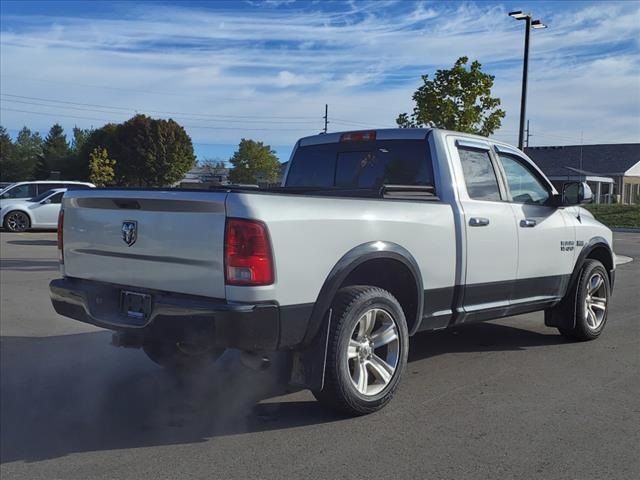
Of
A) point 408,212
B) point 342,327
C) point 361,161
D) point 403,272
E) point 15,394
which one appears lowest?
point 15,394

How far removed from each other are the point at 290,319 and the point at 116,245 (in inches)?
51.4

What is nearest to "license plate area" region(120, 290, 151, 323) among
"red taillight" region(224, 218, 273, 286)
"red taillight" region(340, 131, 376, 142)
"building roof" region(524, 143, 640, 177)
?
"red taillight" region(224, 218, 273, 286)

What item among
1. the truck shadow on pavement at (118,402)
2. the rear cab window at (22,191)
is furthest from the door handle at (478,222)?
the rear cab window at (22,191)

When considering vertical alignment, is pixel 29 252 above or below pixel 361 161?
below

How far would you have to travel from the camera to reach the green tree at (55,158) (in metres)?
68.2

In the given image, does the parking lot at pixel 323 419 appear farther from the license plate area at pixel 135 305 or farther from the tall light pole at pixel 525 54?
the tall light pole at pixel 525 54

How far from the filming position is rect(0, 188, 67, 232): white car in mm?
20375

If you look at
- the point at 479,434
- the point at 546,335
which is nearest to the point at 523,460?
the point at 479,434

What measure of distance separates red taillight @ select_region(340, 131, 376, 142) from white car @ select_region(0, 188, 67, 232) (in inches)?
656

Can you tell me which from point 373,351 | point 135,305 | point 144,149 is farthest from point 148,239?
point 144,149

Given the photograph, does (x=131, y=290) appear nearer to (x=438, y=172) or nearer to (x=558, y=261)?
(x=438, y=172)

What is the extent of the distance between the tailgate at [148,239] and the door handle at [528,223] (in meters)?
3.00

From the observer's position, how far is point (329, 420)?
443cm

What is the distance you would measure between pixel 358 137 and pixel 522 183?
1562mm
